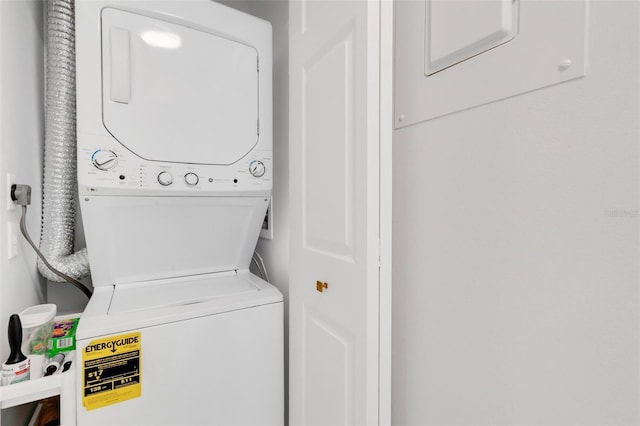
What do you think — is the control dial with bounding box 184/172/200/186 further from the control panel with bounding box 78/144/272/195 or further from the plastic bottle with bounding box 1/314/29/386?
the plastic bottle with bounding box 1/314/29/386

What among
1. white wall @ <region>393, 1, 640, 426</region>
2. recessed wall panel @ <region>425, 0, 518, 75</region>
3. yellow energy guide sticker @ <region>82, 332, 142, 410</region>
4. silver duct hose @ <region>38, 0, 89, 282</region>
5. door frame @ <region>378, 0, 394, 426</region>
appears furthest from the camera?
silver duct hose @ <region>38, 0, 89, 282</region>

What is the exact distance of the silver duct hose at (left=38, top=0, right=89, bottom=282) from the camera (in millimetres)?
1267

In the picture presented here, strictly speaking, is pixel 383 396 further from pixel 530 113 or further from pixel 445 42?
pixel 445 42

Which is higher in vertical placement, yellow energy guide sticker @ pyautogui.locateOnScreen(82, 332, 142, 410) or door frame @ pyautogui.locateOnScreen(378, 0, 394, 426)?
door frame @ pyautogui.locateOnScreen(378, 0, 394, 426)

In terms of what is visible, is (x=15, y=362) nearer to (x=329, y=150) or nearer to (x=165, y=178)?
(x=165, y=178)

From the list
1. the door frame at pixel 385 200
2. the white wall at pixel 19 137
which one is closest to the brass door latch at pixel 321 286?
the door frame at pixel 385 200

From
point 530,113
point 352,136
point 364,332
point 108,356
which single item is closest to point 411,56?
point 352,136

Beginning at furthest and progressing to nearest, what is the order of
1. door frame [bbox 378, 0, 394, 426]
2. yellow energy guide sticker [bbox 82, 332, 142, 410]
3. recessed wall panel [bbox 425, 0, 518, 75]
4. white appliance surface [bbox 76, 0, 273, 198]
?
white appliance surface [bbox 76, 0, 273, 198]
yellow energy guide sticker [bbox 82, 332, 142, 410]
door frame [bbox 378, 0, 394, 426]
recessed wall panel [bbox 425, 0, 518, 75]

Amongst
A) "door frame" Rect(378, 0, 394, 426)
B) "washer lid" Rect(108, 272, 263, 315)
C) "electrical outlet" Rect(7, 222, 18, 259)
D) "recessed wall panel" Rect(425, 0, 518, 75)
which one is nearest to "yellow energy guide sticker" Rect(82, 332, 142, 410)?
"washer lid" Rect(108, 272, 263, 315)

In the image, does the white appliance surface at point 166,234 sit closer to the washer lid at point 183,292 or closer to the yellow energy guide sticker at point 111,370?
the washer lid at point 183,292

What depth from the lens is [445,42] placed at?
804mm

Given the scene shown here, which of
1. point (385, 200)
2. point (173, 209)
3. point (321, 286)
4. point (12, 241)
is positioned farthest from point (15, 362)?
point (385, 200)

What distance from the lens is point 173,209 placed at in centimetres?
137

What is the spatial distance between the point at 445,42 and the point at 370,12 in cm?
21
